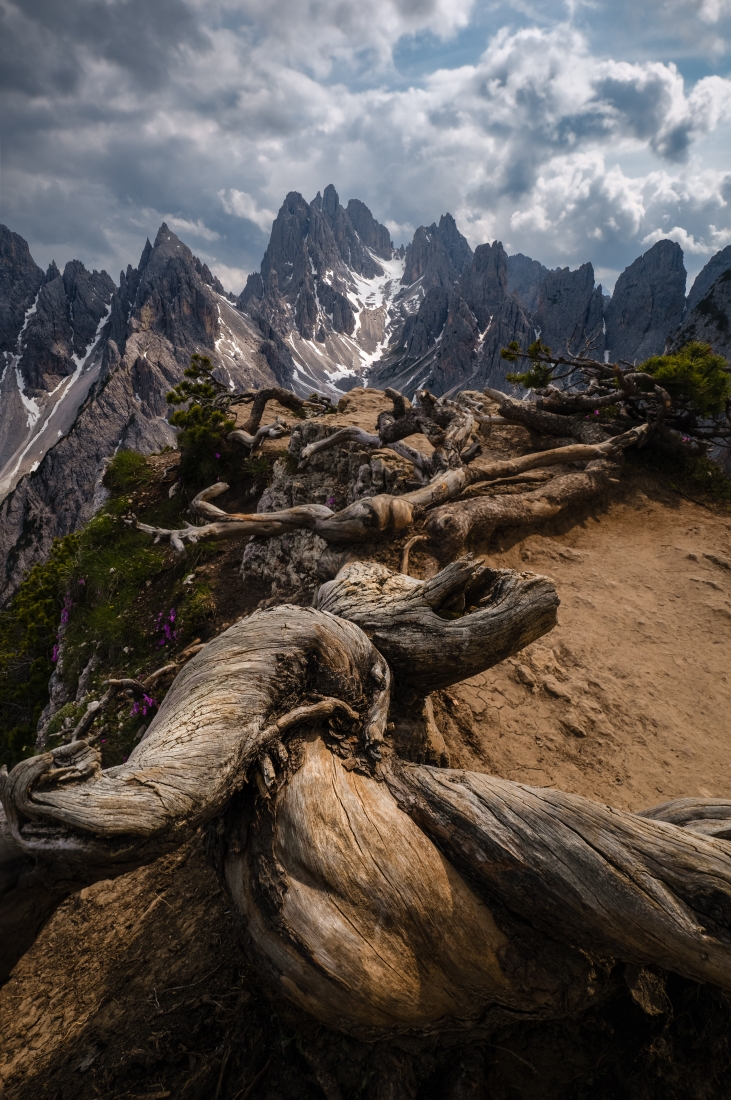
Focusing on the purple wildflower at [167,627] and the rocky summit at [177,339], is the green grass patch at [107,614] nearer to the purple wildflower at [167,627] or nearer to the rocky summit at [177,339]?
the purple wildflower at [167,627]

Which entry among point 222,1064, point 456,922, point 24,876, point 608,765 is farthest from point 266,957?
point 608,765

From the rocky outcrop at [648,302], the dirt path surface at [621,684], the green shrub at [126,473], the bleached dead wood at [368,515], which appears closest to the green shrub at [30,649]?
the green shrub at [126,473]

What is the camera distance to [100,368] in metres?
135

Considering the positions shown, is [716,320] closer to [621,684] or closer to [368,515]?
[621,684]

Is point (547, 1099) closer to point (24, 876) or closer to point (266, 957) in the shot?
point (266, 957)

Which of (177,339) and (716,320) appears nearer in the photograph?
(716,320)

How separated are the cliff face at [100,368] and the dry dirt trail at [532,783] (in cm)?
6118

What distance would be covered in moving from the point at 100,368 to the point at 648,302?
144 metres

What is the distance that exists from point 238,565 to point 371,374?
599ft

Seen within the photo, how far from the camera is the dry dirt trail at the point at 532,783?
265 cm

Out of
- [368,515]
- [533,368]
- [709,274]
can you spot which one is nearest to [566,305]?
[709,274]

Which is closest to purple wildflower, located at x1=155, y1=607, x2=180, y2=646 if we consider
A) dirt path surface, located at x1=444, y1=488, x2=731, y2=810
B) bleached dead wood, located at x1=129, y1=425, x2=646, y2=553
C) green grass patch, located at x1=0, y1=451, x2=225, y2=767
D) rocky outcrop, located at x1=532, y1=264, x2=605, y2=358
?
green grass patch, located at x1=0, y1=451, x2=225, y2=767

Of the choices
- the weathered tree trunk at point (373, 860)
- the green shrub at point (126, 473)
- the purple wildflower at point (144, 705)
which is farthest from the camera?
the green shrub at point (126, 473)

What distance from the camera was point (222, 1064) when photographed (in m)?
2.62
